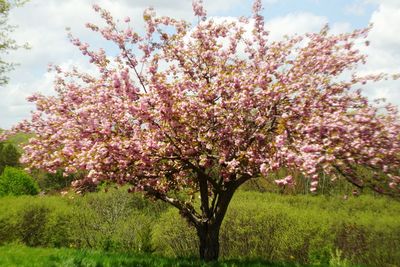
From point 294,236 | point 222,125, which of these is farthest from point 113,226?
point 222,125

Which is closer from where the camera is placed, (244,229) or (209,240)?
(209,240)

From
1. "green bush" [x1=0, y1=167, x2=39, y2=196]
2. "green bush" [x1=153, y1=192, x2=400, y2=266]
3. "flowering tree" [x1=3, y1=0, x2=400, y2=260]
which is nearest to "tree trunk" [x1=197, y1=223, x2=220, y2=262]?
Result: "flowering tree" [x1=3, y1=0, x2=400, y2=260]

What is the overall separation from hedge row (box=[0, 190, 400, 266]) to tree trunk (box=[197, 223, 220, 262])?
3249 millimetres

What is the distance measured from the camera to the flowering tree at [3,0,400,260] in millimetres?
6777

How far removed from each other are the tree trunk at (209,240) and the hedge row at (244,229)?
325cm

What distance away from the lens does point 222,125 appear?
7.57 m

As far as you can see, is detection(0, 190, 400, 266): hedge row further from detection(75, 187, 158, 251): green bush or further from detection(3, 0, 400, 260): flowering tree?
detection(3, 0, 400, 260): flowering tree

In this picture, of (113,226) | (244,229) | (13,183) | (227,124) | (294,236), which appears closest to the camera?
(227,124)

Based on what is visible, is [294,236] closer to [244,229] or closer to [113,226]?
[244,229]

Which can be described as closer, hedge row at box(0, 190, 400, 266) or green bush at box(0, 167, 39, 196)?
hedge row at box(0, 190, 400, 266)

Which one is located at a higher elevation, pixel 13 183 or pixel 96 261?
pixel 13 183

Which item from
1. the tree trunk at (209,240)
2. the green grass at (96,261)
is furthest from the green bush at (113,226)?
the tree trunk at (209,240)

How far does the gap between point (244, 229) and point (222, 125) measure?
7.35 metres

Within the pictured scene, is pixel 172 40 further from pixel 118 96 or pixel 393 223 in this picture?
pixel 393 223
